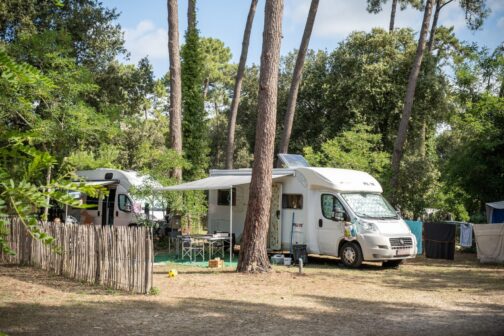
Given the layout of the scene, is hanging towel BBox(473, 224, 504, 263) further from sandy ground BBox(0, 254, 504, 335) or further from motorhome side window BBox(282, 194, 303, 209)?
motorhome side window BBox(282, 194, 303, 209)

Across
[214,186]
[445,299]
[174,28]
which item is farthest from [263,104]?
[174,28]

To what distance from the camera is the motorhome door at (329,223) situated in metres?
13.3

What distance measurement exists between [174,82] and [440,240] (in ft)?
33.6

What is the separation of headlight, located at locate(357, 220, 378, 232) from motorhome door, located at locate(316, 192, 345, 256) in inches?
18.1

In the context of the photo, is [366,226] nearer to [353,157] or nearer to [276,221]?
[276,221]

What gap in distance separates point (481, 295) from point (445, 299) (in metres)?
0.94

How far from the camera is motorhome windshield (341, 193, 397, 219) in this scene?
13.2 metres

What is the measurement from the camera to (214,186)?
45.8 ft

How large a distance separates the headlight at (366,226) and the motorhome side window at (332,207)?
1.84 feet

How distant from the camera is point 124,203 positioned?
60.3 ft

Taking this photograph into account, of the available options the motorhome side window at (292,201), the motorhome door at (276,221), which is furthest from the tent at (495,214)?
Result: the motorhome door at (276,221)

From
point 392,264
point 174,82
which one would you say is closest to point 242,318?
point 392,264

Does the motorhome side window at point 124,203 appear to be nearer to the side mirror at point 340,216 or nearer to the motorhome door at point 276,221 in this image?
the motorhome door at point 276,221

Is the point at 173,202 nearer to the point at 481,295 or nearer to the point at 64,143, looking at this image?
the point at 64,143
